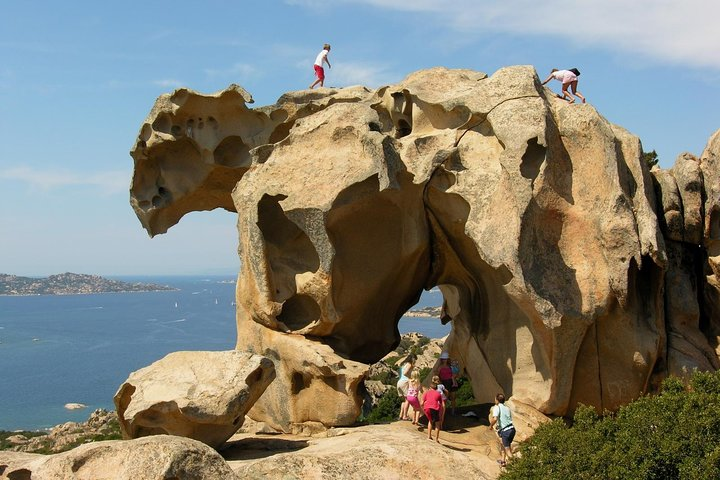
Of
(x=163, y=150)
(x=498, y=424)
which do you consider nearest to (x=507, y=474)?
(x=498, y=424)

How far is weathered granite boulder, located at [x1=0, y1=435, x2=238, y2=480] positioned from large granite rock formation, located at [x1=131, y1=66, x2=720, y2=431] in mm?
5151

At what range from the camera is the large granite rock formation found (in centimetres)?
1502

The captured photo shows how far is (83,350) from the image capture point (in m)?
113

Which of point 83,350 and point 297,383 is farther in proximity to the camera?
point 83,350

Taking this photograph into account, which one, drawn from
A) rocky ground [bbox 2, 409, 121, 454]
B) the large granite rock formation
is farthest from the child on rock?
rocky ground [bbox 2, 409, 121, 454]

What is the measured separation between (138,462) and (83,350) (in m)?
109

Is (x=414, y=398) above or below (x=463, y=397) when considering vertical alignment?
above

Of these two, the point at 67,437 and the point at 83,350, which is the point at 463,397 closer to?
the point at 67,437

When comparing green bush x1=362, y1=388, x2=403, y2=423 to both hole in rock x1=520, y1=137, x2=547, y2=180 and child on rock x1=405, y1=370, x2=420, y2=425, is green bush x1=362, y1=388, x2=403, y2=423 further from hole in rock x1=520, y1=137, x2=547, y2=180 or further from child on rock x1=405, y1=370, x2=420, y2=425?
hole in rock x1=520, y1=137, x2=547, y2=180

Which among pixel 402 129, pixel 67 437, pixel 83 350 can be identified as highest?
pixel 402 129

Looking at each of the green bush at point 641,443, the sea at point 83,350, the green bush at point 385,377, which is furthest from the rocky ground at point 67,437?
the green bush at point 641,443

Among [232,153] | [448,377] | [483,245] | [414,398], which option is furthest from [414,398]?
[232,153]

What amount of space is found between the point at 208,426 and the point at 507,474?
474 cm

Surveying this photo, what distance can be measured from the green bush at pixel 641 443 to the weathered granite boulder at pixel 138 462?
4270mm
